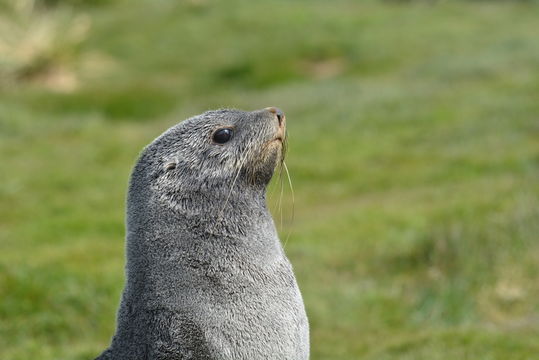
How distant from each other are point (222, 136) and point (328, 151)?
13.2 meters

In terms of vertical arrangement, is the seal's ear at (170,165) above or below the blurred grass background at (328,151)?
below

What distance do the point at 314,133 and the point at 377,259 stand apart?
8.29 meters

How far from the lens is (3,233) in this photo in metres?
13.7

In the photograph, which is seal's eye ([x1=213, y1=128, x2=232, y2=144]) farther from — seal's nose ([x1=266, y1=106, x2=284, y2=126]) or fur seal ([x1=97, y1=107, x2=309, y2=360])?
seal's nose ([x1=266, y1=106, x2=284, y2=126])

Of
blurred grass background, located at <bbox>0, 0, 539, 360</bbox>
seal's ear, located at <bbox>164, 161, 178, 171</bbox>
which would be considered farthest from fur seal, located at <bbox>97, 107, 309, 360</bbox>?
blurred grass background, located at <bbox>0, 0, 539, 360</bbox>

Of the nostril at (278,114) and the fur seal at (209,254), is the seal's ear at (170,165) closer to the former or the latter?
the fur seal at (209,254)

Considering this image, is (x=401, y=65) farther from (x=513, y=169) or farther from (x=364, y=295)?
(x=364, y=295)

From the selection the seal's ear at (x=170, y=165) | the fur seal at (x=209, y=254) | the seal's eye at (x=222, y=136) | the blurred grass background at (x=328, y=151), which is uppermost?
the blurred grass background at (x=328, y=151)

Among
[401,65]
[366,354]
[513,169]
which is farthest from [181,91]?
[366,354]

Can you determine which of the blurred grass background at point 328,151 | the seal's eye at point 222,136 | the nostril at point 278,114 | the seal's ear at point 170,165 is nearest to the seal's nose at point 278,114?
the nostril at point 278,114

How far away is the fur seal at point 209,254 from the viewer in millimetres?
5051

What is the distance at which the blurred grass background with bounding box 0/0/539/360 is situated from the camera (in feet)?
32.8

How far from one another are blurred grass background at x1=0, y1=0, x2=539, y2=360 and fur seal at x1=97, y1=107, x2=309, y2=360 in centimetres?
339

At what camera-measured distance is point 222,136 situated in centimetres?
548
